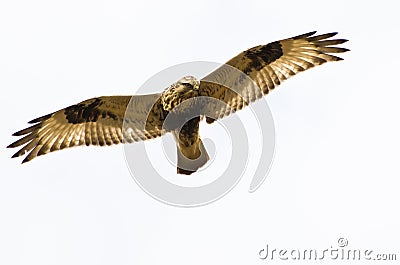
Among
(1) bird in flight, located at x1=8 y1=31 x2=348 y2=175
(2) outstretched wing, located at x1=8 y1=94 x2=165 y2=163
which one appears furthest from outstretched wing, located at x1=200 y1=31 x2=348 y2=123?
(2) outstretched wing, located at x1=8 y1=94 x2=165 y2=163

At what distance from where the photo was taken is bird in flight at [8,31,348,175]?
37.5 feet

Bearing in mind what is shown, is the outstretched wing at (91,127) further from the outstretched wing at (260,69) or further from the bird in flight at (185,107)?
the outstretched wing at (260,69)

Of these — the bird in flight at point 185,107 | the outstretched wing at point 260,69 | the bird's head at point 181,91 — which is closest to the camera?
the bird's head at point 181,91

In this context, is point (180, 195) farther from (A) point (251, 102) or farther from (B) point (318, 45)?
(B) point (318, 45)

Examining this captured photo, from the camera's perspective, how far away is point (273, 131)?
11891mm

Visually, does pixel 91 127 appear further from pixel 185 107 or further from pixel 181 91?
pixel 181 91

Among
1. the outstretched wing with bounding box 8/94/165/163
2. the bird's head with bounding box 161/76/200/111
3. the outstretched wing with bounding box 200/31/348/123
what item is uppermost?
the outstretched wing with bounding box 200/31/348/123

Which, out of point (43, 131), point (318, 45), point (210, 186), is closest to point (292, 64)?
point (318, 45)

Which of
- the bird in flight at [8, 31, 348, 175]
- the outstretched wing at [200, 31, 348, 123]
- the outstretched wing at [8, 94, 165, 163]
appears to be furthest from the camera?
the outstretched wing at [8, 94, 165, 163]

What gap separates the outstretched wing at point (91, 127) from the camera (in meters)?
11.8

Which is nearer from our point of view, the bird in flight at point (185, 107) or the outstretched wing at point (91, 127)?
the bird in flight at point (185, 107)

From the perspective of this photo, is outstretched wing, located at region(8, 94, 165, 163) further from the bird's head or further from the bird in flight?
the bird's head

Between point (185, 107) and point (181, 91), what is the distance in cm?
33

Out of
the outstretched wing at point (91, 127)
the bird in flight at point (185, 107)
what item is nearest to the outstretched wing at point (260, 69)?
the bird in flight at point (185, 107)
